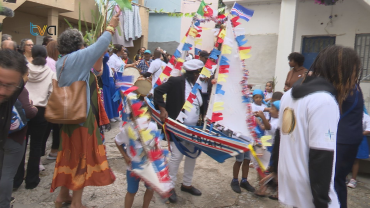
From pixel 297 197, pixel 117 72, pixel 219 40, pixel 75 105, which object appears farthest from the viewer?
pixel 117 72

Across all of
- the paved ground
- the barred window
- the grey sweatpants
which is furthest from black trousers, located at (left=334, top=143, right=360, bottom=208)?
the barred window

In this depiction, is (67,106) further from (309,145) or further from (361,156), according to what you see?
(361,156)

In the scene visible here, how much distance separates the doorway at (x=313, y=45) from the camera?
9070 millimetres

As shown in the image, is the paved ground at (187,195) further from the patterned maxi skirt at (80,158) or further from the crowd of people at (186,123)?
the patterned maxi skirt at (80,158)

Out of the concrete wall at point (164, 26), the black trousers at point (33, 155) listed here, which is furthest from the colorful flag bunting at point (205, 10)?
the concrete wall at point (164, 26)

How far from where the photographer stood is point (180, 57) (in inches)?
170

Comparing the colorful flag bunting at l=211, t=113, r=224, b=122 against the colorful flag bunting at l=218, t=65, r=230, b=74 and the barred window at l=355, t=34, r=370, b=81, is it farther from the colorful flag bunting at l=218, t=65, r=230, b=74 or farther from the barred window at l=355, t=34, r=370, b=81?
the barred window at l=355, t=34, r=370, b=81

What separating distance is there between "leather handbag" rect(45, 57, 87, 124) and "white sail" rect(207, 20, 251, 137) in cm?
147

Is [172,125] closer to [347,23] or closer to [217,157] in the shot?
[217,157]

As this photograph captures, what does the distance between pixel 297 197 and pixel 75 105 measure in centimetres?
203

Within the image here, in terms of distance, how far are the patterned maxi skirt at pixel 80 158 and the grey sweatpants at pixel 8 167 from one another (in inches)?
14.9

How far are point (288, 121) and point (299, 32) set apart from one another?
827 cm

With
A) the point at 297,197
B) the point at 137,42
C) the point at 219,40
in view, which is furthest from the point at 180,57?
the point at 137,42

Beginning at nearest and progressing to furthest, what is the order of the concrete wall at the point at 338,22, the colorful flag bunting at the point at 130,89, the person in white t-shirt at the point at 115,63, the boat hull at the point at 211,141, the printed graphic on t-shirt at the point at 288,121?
1. the printed graphic on t-shirt at the point at 288,121
2. the colorful flag bunting at the point at 130,89
3. the boat hull at the point at 211,141
4. the person in white t-shirt at the point at 115,63
5. the concrete wall at the point at 338,22
